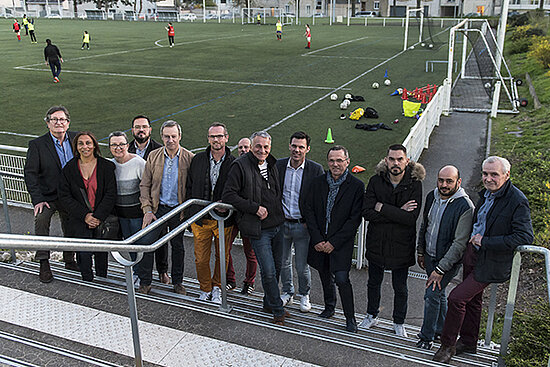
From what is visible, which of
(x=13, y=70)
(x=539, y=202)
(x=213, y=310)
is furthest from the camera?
(x=13, y=70)

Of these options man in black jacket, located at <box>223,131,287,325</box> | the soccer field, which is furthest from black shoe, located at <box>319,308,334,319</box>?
the soccer field

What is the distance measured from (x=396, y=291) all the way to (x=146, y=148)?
3344 mm

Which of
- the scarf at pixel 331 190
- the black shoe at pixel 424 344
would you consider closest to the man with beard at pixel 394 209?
the scarf at pixel 331 190

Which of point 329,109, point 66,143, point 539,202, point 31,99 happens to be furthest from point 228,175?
point 31,99

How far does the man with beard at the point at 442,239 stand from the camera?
474cm

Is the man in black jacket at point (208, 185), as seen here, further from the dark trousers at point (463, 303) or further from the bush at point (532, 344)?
the bush at point (532, 344)

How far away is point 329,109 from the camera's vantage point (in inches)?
744

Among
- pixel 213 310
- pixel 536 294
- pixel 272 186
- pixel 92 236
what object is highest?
pixel 272 186

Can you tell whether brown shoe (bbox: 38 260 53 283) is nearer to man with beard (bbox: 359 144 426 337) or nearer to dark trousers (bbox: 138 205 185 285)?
dark trousers (bbox: 138 205 185 285)

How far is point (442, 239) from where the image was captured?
191 inches

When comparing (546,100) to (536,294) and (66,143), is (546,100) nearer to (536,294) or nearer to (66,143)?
(536,294)

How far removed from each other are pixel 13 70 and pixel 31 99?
8456 millimetres

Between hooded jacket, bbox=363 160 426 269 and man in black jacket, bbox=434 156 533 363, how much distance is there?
23.6 inches

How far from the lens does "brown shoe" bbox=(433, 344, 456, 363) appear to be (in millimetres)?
4617
